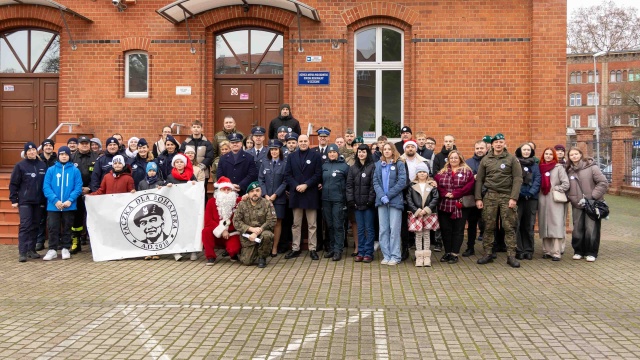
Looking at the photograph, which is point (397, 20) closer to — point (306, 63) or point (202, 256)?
point (306, 63)

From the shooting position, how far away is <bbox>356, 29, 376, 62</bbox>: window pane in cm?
1495

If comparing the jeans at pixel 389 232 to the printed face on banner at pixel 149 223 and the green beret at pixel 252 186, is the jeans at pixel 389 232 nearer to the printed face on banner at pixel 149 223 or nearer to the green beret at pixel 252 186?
the green beret at pixel 252 186

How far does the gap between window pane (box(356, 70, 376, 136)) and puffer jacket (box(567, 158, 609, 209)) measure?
5317 mm

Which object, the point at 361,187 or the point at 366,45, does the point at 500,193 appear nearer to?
the point at 361,187

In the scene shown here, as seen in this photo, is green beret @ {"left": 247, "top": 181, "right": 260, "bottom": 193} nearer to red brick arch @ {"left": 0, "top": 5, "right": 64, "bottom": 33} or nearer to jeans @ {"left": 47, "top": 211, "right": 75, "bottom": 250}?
jeans @ {"left": 47, "top": 211, "right": 75, "bottom": 250}

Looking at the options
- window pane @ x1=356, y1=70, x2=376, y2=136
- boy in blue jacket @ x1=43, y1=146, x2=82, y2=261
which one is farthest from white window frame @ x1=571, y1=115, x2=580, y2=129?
boy in blue jacket @ x1=43, y1=146, x2=82, y2=261

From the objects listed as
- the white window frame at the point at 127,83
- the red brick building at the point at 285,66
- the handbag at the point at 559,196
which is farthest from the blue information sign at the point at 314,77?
the handbag at the point at 559,196

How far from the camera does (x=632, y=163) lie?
2594 cm

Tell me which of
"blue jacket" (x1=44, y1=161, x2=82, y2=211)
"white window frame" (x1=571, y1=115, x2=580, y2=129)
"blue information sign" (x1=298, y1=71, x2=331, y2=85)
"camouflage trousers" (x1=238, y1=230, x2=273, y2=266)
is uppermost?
"white window frame" (x1=571, y1=115, x2=580, y2=129)

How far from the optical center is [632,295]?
823 centimetres

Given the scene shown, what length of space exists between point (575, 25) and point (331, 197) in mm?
58768

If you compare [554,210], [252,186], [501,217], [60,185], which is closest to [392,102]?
[554,210]

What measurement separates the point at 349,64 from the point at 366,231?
5.56 m

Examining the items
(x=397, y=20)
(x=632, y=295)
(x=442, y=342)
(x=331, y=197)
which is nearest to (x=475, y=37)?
(x=397, y=20)
